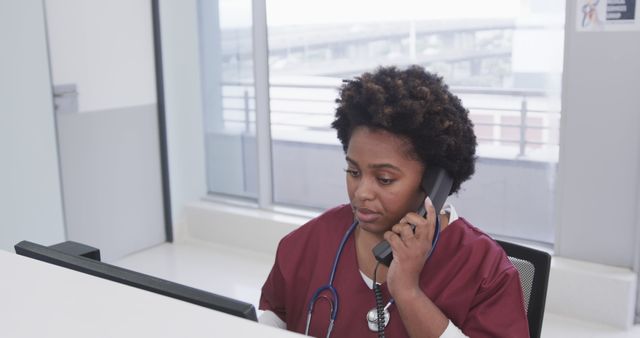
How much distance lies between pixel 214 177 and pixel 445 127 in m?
3.01

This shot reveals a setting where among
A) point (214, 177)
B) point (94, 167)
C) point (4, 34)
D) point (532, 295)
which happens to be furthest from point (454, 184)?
point (214, 177)

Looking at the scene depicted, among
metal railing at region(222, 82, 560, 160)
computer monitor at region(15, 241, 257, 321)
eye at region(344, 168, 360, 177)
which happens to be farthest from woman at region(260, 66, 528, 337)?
metal railing at region(222, 82, 560, 160)

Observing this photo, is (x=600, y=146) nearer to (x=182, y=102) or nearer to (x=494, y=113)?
(x=494, y=113)

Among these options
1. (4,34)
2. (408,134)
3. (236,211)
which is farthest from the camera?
(236,211)

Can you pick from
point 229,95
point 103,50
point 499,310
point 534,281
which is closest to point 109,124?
point 103,50

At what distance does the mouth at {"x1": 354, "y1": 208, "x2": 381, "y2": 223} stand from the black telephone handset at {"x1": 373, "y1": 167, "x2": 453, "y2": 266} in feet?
0.16

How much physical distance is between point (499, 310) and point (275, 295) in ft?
1.47

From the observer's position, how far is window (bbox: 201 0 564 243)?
10.1ft

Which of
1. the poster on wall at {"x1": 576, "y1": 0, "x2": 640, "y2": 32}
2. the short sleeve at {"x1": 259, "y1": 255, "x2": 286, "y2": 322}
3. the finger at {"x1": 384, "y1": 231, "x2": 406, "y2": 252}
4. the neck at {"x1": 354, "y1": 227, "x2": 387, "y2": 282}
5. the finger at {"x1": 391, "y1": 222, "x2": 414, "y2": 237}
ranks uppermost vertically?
the poster on wall at {"x1": 576, "y1": 0, "x2": 640, "y2": 32}

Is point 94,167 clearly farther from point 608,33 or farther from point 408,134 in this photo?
point 408,134

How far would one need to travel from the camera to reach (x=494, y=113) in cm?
319

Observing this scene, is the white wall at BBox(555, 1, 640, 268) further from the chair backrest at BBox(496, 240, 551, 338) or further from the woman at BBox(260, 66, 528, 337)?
the woman at BBox(260, 66, 528, 337)

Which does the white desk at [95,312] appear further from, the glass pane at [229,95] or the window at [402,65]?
the glass pane at [229,95]

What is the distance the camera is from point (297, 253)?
145 cm
